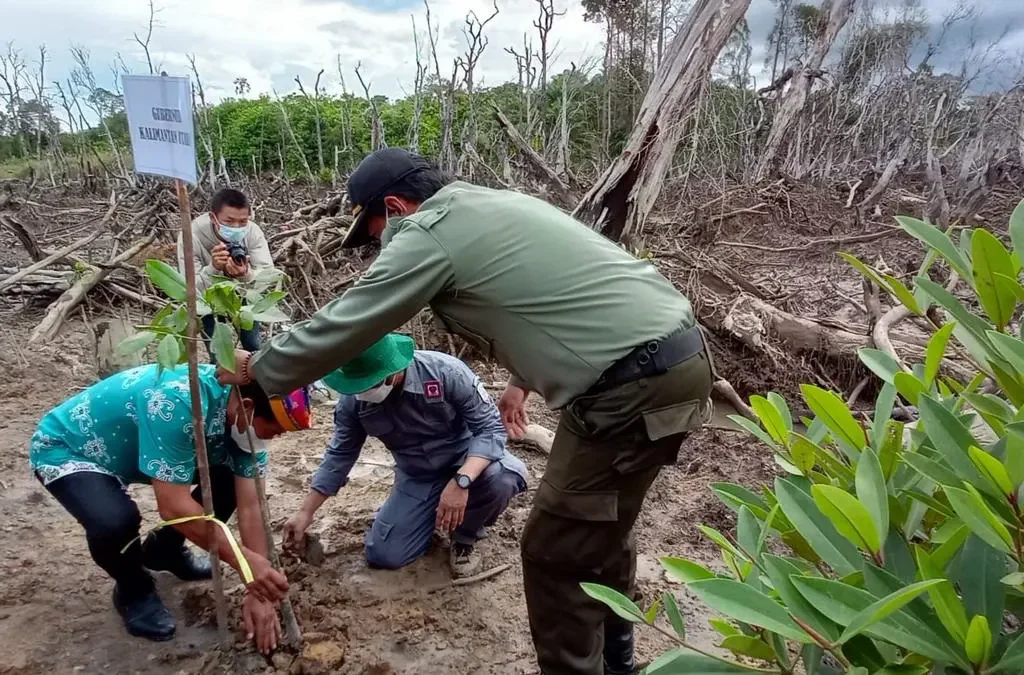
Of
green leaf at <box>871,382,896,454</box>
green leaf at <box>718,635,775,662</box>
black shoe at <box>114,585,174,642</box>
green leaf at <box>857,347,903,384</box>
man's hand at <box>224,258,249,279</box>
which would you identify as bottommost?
black shoe at <box>114,585,174,642</box>

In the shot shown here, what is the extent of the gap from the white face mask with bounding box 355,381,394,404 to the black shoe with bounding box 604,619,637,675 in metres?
0.99

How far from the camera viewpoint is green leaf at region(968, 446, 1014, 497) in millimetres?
633

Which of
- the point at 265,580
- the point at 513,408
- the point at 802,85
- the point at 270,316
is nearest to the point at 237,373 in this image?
the point at 270,316

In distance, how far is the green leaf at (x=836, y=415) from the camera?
2.97ft

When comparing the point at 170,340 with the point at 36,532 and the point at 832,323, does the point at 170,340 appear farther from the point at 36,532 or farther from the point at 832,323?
the point at 832,323

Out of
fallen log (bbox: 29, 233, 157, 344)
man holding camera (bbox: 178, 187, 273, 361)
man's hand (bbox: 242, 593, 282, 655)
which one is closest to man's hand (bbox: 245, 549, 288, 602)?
man's hand (bbox: 242, 593, 282, 655)

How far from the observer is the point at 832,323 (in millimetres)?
4984

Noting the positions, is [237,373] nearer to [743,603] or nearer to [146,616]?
[146,616]

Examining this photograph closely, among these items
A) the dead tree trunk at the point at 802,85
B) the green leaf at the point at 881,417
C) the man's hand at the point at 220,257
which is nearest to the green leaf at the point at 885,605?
the green leaf at the point at 881,417

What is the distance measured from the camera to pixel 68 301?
5.33m

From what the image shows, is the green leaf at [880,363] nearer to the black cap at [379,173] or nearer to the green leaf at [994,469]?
the green leaf at [994,469]

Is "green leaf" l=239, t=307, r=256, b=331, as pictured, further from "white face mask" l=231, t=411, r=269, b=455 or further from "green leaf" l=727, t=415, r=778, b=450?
"green leaf" l=727, t=415, r=778, b=450

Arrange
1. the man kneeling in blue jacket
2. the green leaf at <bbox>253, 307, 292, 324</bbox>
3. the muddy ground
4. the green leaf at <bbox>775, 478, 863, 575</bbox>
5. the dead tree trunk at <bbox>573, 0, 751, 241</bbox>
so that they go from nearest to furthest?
the green leaf at <bbox>775, 478, 863, 575</bbox>, the green leaf at <bbox>253, 307, 292, 324</bbox>, the muddy ground, the man kneeling in blue jacket, the dead tree trunk at <bbox>573, 0, 751, 241</bbox>

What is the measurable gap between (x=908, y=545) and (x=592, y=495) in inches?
41.0
